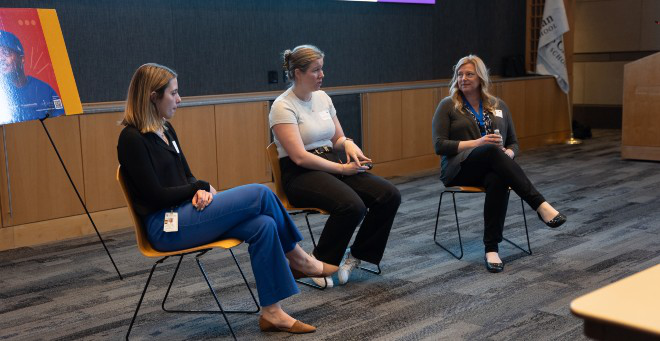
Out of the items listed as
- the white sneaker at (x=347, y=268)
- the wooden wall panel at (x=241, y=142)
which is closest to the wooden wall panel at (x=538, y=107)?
the wooden wall panel at (x=241, y=142)

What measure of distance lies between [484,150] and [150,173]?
1926mm

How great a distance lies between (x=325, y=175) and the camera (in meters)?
3.85

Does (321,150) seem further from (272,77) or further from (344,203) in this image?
(272,77)

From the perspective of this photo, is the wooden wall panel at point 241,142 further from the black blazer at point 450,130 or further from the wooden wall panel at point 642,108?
the wooden wall panel at point 642,108

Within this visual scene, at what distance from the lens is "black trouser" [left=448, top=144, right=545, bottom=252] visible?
4160mm

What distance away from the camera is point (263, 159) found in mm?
6246

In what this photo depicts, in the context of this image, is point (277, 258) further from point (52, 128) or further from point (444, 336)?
point (52, 128)

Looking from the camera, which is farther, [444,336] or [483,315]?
[483,315]

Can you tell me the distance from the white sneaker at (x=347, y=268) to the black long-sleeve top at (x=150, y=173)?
103cm

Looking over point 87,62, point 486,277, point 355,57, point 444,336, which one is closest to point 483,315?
point 444,336

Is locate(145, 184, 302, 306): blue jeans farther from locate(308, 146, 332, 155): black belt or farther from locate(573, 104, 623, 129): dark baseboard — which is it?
locate(573, 104, 623, 129): dark baseboard

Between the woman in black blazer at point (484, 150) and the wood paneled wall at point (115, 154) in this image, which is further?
the wood paneled wall at point (115, 154)

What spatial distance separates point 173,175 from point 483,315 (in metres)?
1.48

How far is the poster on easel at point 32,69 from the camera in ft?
13.3
